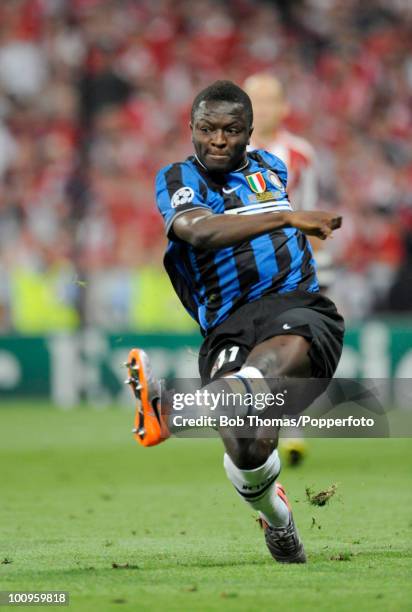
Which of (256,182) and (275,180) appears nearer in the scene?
(256,182)

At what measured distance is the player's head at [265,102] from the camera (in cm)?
877

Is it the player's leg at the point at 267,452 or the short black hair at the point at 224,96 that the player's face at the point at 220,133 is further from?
the player's leg at the point at 267,452

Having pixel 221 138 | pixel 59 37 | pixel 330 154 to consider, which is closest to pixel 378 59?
pixel 330 154

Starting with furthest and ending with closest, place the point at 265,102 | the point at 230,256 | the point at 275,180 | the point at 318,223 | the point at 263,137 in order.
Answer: the point at 263,137
the point at 265,102
the point at 275,180
the point at 230,256
the point at 318,223

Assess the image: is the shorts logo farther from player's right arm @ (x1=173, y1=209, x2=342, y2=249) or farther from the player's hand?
the player's hand

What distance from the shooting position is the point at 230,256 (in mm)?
5234

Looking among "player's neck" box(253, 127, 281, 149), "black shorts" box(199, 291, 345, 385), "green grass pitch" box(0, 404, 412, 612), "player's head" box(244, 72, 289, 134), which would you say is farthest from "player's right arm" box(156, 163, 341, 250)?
"player's neck" box(253, 127, 281, 149)

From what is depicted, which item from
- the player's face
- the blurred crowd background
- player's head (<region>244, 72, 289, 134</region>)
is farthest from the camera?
the blurred crowd background

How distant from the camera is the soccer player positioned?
4867 millimetres

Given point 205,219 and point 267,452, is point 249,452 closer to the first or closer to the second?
point 267,452

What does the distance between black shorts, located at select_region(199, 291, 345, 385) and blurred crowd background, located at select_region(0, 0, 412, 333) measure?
30.3ft

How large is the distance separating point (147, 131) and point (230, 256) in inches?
446

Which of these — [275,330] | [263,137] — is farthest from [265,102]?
[275,330]

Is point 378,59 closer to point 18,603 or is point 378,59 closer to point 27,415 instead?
point 27,415
